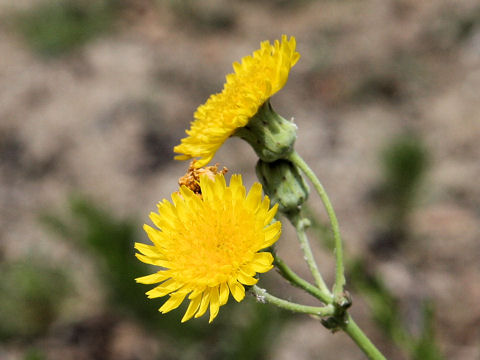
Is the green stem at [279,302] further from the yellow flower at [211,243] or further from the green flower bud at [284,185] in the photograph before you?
the green flower bud at [284,185]

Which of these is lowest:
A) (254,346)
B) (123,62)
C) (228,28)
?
(254,346)

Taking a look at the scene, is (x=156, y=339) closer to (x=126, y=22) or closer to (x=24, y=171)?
(x=24, y=171)

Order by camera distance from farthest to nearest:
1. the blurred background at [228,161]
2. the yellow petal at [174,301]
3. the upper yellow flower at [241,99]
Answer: the blurred background at [228,161], the upper yellow flower at [241,99], the yellow petal at [174,301]

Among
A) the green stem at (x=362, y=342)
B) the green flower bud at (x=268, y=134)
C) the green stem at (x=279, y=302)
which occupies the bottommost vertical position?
the green stem at (x=362, y=342)

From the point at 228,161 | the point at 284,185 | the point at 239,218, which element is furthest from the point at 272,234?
the point at 228,161

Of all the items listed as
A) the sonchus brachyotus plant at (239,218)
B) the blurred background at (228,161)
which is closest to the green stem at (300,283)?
the sonchus brachyotus plant at (239,218)

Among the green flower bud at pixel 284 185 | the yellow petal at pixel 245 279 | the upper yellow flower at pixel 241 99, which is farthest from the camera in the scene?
the green flower bud at pixel 284 185

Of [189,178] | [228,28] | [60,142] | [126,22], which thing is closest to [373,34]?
[228,28]

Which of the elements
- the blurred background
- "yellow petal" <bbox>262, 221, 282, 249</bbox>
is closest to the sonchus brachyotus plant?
"yellow petal" <bbox>262, 221, 282, 249</bbox>
